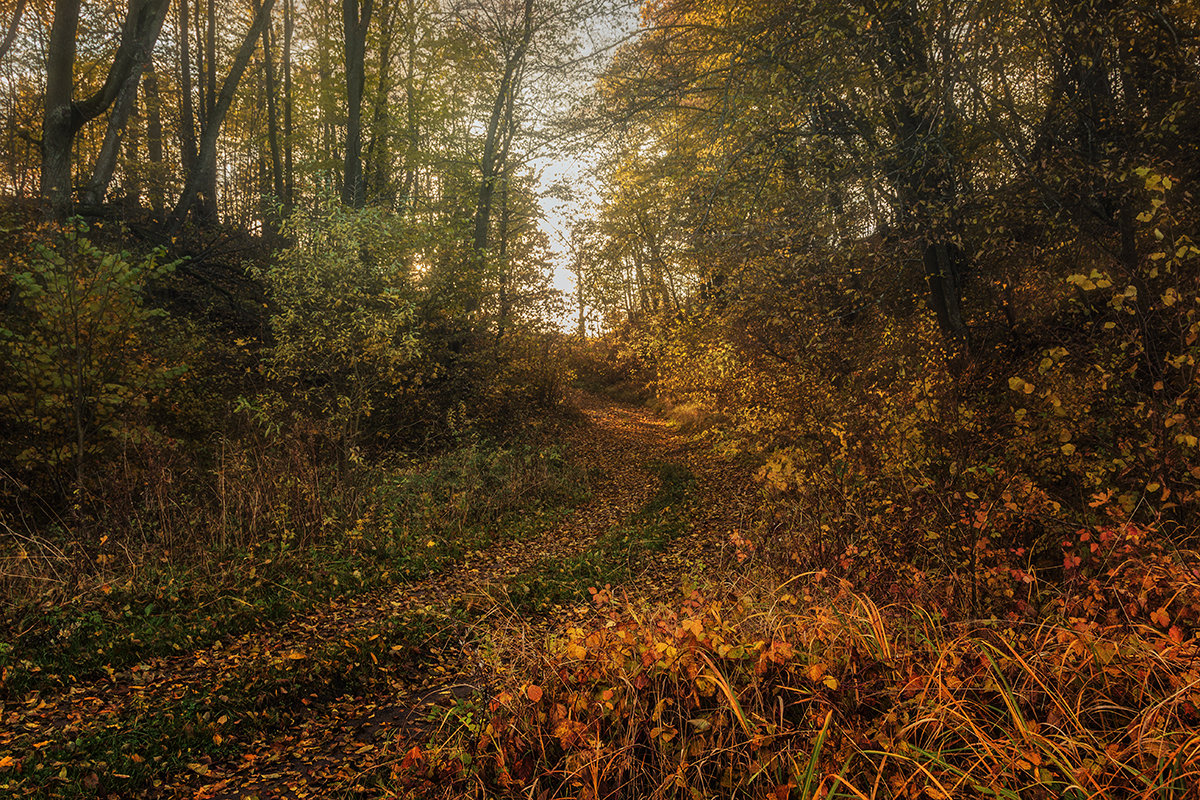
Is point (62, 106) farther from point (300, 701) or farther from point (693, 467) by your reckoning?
point (693, 467)

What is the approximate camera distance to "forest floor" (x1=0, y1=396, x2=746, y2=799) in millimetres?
3322

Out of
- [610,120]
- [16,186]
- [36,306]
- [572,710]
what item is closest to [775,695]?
[572,710]

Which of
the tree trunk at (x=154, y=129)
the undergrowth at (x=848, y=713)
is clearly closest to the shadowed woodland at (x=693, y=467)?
the undergrowth at (x=848, y=713)

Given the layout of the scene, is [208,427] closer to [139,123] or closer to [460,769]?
[460,769]

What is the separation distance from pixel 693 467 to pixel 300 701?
891cm

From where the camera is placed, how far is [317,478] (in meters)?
7.48

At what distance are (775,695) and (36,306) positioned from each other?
8080 mm

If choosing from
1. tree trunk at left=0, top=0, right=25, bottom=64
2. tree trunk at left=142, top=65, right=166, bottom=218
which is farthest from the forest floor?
tree trunk at left=0, top=0, right=25, bottom=64

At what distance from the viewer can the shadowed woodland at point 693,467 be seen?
278cm

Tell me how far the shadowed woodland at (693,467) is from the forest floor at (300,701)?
3 centimetres

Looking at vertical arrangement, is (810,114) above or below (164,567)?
above

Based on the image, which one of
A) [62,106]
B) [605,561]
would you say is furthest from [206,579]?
[62,106]

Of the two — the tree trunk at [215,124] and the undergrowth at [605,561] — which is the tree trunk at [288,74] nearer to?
the tree trunk at [215,124]

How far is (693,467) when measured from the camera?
12.1 meters
